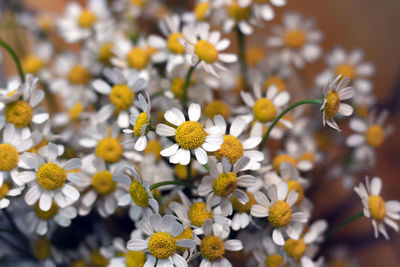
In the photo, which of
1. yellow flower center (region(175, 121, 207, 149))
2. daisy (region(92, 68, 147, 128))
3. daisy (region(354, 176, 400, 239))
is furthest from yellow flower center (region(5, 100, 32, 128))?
daisy (region(354, 176, 400, 239))

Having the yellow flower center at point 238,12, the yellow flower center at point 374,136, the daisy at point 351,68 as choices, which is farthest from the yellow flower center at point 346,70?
the yellow flower center at point 238,12

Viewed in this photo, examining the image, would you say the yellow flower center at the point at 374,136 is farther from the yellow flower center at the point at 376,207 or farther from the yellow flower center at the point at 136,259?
the yellow flower center at the point at 136,259

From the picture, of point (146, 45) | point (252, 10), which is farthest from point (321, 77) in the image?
point (146, 45)

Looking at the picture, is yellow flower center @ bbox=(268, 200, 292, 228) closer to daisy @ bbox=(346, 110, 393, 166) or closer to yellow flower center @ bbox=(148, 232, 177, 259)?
yellow flower center @ bbox=(148, 232, 177, 259)

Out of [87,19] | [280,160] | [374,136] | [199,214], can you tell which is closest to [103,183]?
[199,214]

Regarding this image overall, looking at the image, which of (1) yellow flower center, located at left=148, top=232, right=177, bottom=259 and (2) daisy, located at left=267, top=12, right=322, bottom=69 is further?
(2) daisy, located at left=267, top=12, right=322, bottom=69

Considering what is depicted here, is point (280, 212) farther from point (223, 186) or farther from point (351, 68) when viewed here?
point (351, 68)
